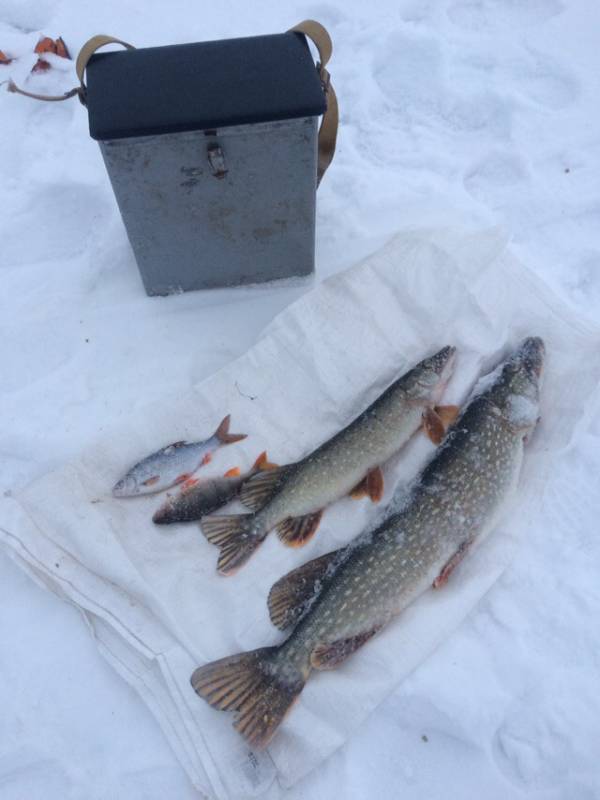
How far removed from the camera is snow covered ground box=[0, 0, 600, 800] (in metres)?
1.72

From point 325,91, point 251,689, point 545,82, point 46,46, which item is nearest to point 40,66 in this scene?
point 46,46

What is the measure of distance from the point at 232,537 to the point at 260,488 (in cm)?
19

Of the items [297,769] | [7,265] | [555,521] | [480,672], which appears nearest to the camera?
[297,769]

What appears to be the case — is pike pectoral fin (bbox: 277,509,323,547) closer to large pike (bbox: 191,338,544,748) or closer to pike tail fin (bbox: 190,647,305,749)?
large pike (bbox: 191,338,544,748)

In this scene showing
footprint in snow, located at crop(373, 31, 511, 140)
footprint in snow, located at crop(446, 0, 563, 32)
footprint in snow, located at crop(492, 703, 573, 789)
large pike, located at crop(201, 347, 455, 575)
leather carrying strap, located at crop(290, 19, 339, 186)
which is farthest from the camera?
footprint in snow, located at crop(446, 0, 563, 32)

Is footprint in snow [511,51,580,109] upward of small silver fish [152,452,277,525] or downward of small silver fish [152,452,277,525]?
upward

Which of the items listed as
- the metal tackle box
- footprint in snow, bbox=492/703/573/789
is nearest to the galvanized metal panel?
the metal tackle box

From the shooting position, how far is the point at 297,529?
200 cm

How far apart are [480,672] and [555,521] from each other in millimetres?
556

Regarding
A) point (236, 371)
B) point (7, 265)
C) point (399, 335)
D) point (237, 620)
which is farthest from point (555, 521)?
point (7, 265)

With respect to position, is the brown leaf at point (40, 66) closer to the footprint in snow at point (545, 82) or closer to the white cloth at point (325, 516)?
the white cloth at point (325, 516)

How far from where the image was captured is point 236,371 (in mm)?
2318

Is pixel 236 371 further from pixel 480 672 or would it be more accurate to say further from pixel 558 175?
pixel 558 175

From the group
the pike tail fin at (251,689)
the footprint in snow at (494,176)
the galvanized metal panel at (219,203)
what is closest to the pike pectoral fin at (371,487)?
the pike tail fin at (251,689)
